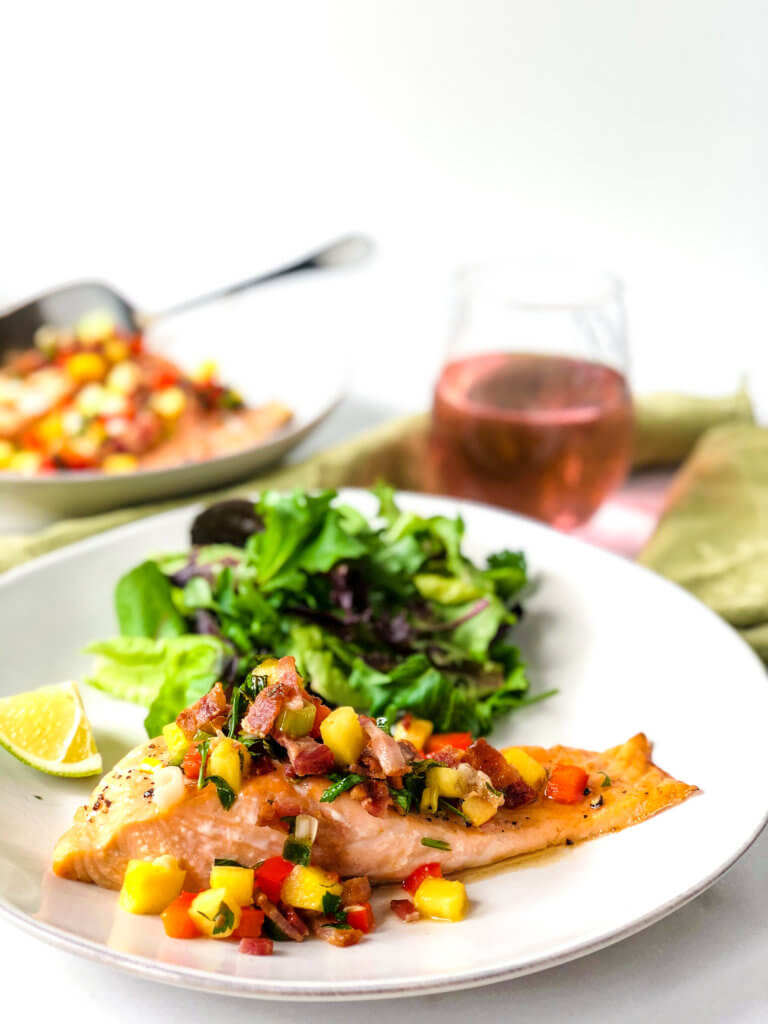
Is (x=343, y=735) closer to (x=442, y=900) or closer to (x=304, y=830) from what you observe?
(x=304, y=830)

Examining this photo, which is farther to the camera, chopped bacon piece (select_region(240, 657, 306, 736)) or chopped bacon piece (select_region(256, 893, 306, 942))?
chopped bacon piece (select_region(240, 657, 306, 736))

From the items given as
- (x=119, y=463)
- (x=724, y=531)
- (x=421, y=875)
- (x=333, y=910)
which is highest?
(x=119, y=463)

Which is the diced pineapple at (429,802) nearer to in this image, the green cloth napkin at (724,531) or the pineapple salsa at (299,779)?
the pineapple salsa at (299,779)

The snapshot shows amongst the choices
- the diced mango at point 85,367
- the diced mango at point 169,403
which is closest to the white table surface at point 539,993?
the diced mango at point 169,403

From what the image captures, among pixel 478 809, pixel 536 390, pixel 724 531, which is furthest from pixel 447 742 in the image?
pixel 724 531

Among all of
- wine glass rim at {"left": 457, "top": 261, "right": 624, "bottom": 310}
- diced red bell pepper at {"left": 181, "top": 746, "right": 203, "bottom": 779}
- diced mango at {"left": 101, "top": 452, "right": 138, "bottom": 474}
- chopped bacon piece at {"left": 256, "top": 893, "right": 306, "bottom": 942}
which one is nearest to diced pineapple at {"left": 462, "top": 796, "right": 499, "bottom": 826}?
chopped bacon piece at {"left": 256, "top": 893, "right": 306, "bottom": 942}

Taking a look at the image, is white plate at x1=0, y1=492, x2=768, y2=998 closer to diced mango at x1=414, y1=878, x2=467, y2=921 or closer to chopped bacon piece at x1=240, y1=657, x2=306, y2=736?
diced mango at x1=414, y1=878, x2=467, y2=921

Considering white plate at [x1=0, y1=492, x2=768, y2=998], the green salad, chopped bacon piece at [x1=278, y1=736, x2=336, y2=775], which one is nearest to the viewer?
white plate at [x1=0, y1=492, x2=768, y2=998]
